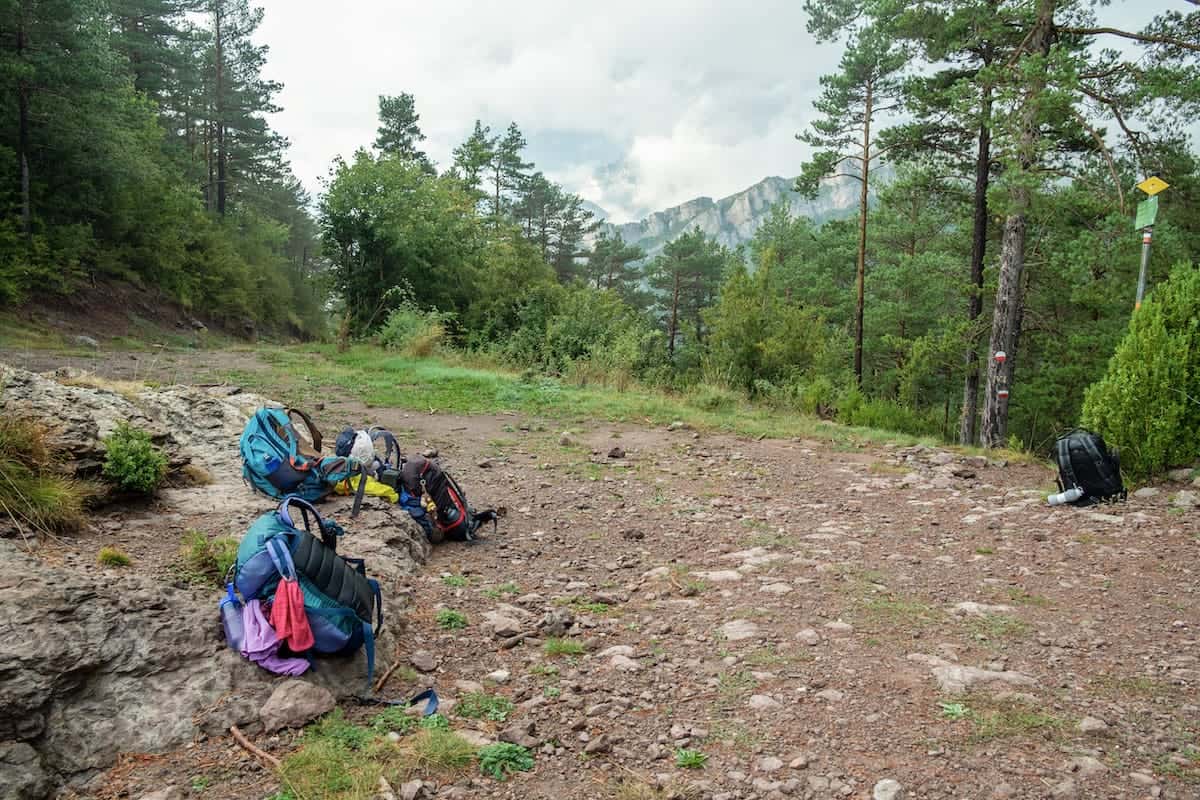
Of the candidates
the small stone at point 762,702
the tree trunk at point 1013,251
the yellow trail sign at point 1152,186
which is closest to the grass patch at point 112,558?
the small stone at point 762,702

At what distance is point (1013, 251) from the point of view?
10422mm

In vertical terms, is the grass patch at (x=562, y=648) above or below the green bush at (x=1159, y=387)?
below

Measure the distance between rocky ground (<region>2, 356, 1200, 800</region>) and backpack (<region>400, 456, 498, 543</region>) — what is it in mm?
186

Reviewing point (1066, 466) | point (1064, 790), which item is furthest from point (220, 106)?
point (1064, 790)

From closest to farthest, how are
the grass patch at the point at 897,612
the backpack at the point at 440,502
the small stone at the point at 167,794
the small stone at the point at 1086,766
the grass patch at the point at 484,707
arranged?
the small stone at the point at 167,794
the small stone at the point at 1086,766
the grass patch at the point at 484,707
the grass patch at the point at 897,612
the backpack at the point at 440,502

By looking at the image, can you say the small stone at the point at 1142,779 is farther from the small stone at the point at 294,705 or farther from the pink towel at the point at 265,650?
the pink towel at the point at 265,650

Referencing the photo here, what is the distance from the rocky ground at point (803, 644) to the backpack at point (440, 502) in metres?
0.19

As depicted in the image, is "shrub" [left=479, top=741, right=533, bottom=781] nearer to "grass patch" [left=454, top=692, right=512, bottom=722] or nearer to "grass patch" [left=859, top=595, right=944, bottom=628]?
"grass patch" [left=454, top=692, right=512, bottom=722]

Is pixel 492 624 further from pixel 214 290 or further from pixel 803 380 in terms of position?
pixel 214 290

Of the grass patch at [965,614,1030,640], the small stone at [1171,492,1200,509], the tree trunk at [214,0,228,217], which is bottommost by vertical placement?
the grass patch at [965,614,1030,640]

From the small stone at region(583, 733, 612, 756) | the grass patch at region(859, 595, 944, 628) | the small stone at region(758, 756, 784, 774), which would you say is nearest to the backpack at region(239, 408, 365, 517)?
the small stone at region(583, 733, 612, 756)

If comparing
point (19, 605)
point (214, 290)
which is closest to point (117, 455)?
point (19, 605)

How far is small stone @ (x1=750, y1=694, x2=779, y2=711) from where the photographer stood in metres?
2.80

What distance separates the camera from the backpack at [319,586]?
2.88 meters
